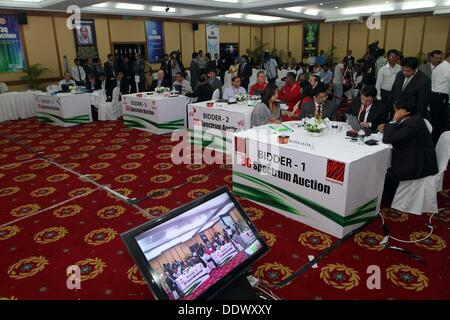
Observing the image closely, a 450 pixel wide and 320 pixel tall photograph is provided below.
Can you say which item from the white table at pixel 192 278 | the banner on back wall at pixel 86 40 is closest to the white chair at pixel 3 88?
the banner on back wall at pixel 86 40

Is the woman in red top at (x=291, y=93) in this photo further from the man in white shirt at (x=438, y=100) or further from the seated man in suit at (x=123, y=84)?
the seated man in suit at (x=123, y=84)

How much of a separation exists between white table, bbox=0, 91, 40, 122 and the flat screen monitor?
8044mm

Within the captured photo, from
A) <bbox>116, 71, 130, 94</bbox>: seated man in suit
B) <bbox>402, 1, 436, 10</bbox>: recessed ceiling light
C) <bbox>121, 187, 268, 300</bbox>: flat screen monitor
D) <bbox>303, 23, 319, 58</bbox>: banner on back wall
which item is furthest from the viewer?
<bbox>303, 23, 319, 58</bbox>: banner on back wall

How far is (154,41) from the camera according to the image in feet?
38.6

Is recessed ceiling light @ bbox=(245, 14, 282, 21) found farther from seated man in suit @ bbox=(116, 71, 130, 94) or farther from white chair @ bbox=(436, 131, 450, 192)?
white chair @ bbox=(436, 131, 450, 192)

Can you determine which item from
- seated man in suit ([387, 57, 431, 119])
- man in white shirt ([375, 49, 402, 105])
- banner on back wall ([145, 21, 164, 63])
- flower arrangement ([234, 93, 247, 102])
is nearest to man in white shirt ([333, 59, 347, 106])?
man in white shirt ([375, 49, 402, 105])

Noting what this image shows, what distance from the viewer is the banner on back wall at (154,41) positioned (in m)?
11.6

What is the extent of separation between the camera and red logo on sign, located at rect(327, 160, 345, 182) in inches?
107

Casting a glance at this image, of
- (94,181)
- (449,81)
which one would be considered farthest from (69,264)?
(449,81)

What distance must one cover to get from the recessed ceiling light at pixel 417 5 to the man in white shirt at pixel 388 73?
7.38 meters

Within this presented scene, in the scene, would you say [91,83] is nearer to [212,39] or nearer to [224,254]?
[212,39]

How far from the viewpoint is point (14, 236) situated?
3.06 meters

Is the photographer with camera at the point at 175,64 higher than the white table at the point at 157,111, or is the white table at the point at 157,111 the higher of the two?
the photographer with camera at the point at 175,64

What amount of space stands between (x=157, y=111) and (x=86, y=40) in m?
5.63
